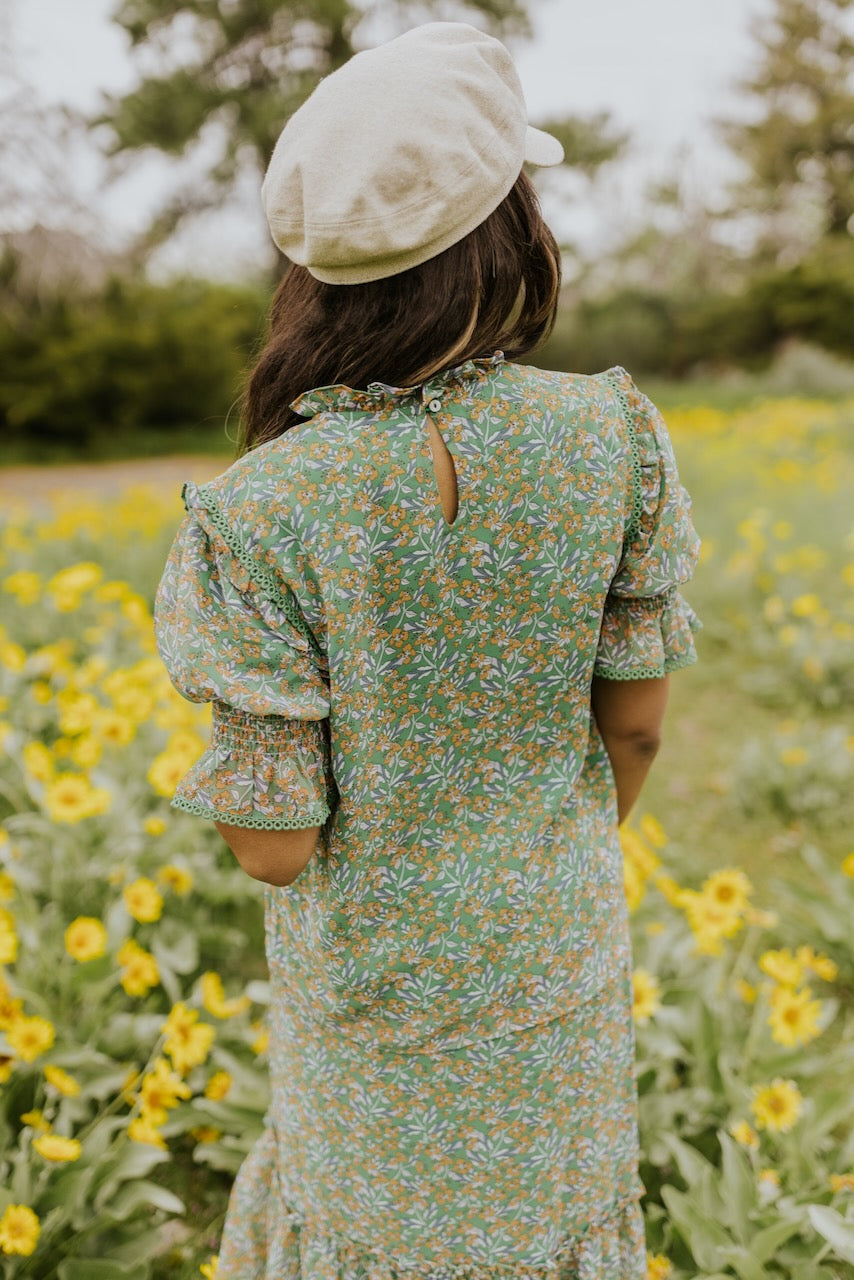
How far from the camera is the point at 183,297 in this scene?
16.2 meters

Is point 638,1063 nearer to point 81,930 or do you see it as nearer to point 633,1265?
point 633,1265

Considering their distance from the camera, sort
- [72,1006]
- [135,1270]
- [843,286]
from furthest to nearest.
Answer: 1. [843,286]
2. [72,1006]
3. [135,1270]

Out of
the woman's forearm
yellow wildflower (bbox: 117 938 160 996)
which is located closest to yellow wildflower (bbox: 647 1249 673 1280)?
the woman's forearm

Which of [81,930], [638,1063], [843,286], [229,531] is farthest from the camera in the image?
[843,286]

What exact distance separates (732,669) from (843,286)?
18.7 metres

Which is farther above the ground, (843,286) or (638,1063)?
(843,286)

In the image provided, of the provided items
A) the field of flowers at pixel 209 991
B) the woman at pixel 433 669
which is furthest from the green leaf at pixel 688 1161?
the woman at pixel 433 669

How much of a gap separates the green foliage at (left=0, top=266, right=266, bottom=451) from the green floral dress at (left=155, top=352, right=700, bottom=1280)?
12.6m

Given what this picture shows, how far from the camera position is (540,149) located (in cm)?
108

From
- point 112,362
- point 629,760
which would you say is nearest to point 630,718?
point 629,760

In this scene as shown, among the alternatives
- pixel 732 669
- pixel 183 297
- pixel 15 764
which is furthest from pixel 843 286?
pixel 15 764

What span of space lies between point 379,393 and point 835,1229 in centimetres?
154

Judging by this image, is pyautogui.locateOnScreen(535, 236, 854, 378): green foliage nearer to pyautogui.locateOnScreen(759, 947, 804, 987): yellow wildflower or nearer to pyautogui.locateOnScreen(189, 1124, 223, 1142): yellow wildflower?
pyautogui.locateOnScreen(759, 947, 804, 987): yellow wildflower

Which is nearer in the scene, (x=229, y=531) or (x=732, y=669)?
(x=229, y=531)
